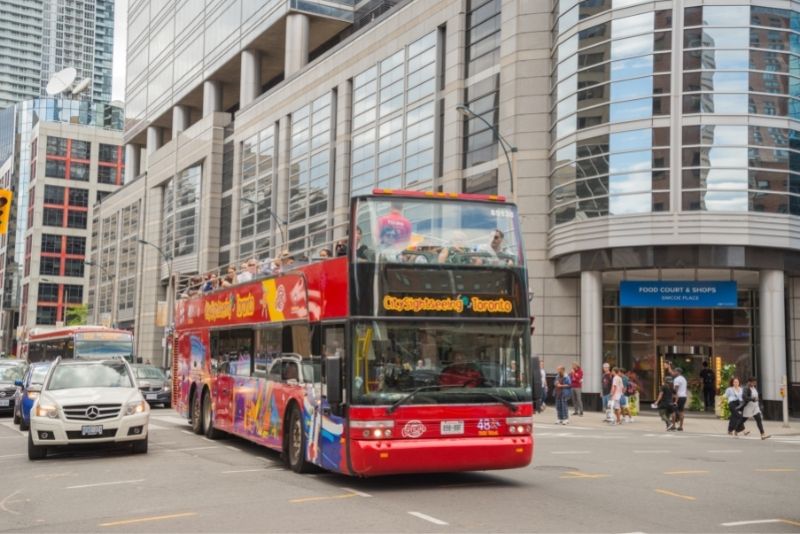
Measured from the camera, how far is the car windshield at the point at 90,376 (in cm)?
1655

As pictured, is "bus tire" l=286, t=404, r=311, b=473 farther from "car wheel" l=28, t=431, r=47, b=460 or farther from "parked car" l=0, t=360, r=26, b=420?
"parked car" l=0, t=360, r=26, b=420

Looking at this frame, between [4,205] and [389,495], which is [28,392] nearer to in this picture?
[4,205]

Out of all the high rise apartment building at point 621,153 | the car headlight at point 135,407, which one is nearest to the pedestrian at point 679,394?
the high rise apartment building at point 621,153

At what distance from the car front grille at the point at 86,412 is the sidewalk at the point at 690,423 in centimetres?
1588

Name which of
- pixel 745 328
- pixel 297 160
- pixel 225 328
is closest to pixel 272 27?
pixel 297 160

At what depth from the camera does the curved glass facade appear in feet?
109

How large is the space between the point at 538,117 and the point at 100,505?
30585 millimetres

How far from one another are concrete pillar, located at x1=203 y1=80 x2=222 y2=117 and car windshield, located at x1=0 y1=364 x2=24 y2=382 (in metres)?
45.1

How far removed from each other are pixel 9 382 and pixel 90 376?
1379 centimetres

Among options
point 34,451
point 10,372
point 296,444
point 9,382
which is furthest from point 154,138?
point 296,444

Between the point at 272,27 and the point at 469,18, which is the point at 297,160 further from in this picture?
the point at 469,18

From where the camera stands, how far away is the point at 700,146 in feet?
Result: 109

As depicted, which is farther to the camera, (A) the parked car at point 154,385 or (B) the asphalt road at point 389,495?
(A) the parked car at point 154,385

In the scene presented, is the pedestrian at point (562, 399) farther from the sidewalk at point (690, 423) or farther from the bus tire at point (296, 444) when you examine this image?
the bus tire at point (296, 444)
